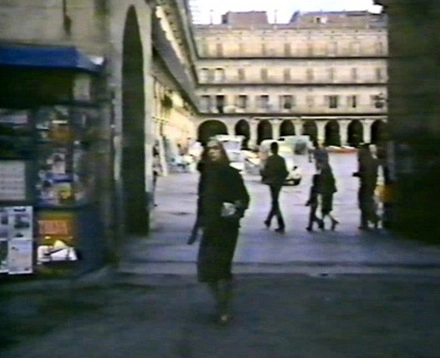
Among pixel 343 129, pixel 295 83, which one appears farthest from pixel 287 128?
pixel 343 129

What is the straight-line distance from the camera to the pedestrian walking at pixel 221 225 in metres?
8.65

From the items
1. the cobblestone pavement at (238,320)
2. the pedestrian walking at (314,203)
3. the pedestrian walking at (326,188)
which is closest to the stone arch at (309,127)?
the pedestrian walking at (326,188)

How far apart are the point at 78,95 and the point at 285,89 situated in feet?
294

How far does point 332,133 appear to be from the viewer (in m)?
101

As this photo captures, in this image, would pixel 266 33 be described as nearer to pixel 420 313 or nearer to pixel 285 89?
pixel 285 89

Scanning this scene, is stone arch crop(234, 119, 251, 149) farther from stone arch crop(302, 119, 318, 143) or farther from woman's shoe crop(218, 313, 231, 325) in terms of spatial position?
woman's shoe crop(218, 313, 231, 325)

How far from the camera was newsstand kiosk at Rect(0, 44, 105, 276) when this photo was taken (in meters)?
10.7

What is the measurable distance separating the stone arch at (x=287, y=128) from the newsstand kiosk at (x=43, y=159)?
89.9m

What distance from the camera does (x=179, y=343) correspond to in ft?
25.3

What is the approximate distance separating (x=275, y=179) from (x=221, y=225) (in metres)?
8.80

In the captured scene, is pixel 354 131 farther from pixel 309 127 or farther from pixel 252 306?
pixel 252 306

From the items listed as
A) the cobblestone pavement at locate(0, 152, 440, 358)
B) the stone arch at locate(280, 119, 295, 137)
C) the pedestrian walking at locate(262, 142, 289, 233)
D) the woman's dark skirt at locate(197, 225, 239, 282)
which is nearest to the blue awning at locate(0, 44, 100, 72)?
the cobblestone pavement at locate(0, 152, 440, 358)

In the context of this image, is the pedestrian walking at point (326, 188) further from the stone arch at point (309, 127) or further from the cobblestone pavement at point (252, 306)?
the stone arch at point (309, 127)

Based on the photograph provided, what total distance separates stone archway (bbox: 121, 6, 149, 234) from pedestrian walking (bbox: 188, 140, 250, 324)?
6.64 m
